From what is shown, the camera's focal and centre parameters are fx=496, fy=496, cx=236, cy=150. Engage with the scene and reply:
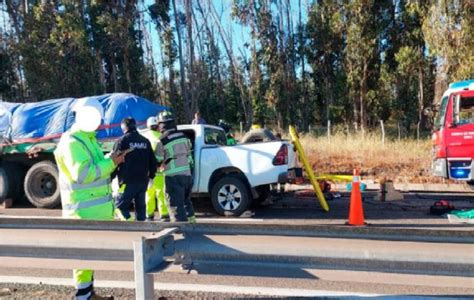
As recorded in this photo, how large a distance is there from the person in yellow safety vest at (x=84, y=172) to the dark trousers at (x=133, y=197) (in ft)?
7.25

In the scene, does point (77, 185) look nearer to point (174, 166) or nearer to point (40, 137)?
point (174, 166)

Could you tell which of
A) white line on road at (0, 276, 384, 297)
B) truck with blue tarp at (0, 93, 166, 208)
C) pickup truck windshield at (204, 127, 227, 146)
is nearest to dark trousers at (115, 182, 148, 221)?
white line on road at (0, 276, 384, 297)

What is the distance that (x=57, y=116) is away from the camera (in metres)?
10.8

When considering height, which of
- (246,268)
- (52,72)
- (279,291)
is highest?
(52,72)

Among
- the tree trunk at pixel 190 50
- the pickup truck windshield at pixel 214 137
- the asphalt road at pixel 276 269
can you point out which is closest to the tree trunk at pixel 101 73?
the tree trunk at pixel 190 50

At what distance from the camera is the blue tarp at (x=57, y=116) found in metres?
10.5

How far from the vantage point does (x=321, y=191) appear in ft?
31.8

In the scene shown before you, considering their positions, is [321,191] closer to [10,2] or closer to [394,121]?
[394,121]

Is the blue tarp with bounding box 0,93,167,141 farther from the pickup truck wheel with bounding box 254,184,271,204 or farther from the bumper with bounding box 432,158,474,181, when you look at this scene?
the bumper with bounding box 432,158,474,181

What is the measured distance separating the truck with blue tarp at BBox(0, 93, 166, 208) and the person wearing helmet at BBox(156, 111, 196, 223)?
10.6 feet

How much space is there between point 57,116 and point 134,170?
516 centimetres

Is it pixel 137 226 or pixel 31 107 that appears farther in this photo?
pixel 31 107

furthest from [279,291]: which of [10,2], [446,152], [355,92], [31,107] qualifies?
[10,2]

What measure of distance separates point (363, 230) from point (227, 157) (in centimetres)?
619
